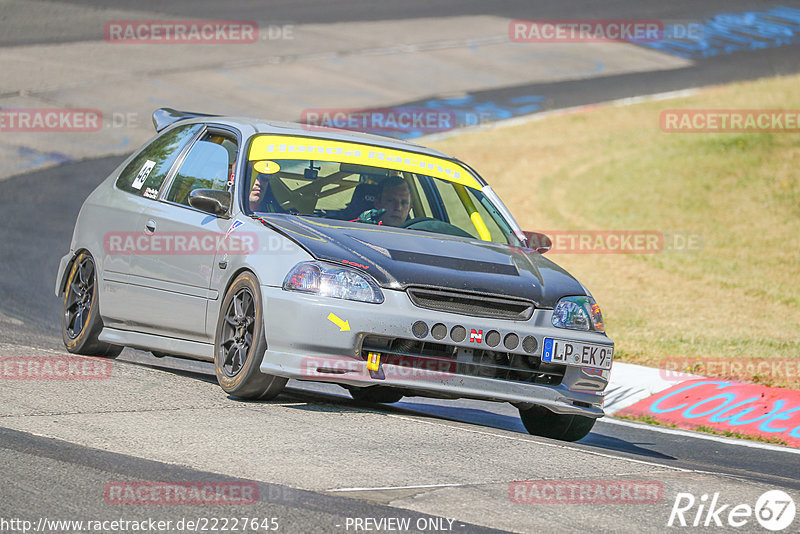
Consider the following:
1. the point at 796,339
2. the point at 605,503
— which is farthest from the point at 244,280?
the point at 796,339

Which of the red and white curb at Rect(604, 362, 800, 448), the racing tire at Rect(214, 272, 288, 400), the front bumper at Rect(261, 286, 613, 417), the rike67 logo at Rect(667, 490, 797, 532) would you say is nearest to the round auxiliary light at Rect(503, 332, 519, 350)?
the front bumper at Rect(261, 286, 613, 417)

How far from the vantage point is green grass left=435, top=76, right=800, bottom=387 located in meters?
12.7

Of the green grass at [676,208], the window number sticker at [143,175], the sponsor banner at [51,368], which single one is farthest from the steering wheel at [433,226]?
the green grass at [676,208]

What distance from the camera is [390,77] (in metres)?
26.2

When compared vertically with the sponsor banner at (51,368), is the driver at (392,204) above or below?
above

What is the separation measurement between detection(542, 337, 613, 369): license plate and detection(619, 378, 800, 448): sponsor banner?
241 centimetres

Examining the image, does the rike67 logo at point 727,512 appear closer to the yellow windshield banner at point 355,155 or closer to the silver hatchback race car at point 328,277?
the silver hatchback race car at point 328,277

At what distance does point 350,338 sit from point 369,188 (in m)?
1.64

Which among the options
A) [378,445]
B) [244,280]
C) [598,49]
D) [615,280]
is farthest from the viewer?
[598,49]

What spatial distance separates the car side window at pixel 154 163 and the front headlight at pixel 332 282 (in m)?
2.02

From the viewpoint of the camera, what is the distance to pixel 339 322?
6.51m

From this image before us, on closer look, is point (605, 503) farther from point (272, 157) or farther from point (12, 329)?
point (12, 329)

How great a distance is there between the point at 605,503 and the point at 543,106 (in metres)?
21.0

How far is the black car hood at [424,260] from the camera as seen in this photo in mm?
6664
